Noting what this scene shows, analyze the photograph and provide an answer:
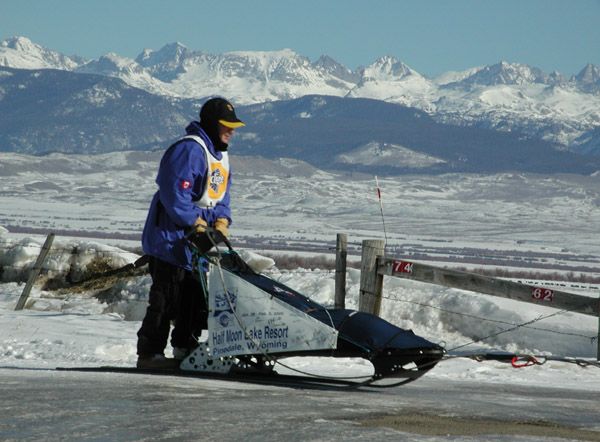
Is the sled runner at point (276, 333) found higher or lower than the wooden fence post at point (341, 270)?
lower

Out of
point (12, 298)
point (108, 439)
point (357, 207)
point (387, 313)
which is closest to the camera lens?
point (108, 439)

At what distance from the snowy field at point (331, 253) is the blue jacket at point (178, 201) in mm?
1580

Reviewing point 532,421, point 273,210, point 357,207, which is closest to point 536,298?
point 532,421

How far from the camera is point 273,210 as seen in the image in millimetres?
140500

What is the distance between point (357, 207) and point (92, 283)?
134 m

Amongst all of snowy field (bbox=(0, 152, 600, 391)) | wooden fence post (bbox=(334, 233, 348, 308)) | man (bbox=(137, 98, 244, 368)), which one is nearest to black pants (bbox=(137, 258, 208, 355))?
man (bbox=(137, 98, 244, 368))

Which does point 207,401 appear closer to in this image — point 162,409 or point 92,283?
point 162,409

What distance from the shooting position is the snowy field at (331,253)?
9.95m

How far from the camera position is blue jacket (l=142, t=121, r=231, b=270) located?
7.55 m

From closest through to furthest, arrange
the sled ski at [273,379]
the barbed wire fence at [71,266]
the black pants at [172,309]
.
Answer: the sled ski at [273,379], the black pants at [172,309], the barbed wire fence at [71,266]

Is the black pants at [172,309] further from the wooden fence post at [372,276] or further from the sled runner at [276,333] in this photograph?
the wooden fence post at [372,276]

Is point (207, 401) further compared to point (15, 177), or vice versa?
point (15, 177)

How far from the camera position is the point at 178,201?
7520 mm

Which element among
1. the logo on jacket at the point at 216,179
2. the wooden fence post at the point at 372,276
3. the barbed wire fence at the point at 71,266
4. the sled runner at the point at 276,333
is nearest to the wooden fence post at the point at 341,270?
the wooden fence post at the point at 372,276
